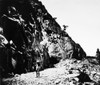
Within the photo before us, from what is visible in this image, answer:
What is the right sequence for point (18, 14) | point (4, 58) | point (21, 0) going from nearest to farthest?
1. point (4, 58)
2. point (18, 14)
3. point (21, 0)

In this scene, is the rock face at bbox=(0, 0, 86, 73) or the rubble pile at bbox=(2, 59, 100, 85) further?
the rock face at bbox=(0, 0, 86, 73)

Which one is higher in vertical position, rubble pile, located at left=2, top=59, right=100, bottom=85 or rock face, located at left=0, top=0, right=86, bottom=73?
rock face, located at left=0, top=0, right=86, bottom=73

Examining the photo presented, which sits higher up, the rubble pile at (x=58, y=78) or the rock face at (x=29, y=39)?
the rock face at (x=29, y=39)

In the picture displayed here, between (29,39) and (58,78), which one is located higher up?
(29,39)

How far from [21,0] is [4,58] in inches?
510

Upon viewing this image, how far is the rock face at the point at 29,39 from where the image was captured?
94.4ft

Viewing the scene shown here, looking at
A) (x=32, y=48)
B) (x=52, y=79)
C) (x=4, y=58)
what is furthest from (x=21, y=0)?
(x=52, y=79)

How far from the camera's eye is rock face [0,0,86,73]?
2879cm

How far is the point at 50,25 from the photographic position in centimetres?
3931

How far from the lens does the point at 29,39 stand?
109ft

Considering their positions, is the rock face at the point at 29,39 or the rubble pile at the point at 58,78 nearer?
the rubble pile at the point at 58,78

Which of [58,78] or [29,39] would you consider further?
[29,39]

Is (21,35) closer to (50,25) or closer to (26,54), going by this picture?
(26,54)

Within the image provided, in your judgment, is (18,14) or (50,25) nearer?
(18,14)
